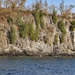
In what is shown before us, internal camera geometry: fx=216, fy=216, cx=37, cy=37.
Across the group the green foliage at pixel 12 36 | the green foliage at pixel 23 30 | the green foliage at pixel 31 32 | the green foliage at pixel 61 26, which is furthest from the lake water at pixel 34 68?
the green foliage at pixel 61 26

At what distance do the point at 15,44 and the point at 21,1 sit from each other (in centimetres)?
2453

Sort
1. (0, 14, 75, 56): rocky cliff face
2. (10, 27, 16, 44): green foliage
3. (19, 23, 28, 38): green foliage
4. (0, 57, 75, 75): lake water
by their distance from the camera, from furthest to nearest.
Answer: (19, 23, 28, 38): green foliage, (10, 27, 16, 44): green foliage, (0, 14, 75, 56): rocky cliff face, (0, 57, 75, 75): lake water

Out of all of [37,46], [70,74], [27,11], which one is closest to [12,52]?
[37,46]

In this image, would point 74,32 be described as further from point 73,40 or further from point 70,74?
point 70,74

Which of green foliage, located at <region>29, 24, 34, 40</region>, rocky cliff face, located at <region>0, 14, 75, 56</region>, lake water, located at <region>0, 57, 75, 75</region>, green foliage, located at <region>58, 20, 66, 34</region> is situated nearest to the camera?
lake water, located at <region>0, 57, 75, 75</region>

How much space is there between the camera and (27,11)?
3044 inches

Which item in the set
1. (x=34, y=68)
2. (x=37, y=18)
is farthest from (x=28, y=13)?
(x=34, y=68)

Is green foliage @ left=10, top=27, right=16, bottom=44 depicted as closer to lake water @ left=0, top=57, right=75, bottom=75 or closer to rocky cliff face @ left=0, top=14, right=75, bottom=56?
rocky cliff face @ left=0, top=14, right=75, bottom=56

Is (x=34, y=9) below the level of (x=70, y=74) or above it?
above

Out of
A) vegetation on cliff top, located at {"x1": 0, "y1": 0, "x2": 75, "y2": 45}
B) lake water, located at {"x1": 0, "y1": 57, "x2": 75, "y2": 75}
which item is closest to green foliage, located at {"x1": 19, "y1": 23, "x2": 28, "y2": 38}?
vegetation on cliff top, located at {"x1": 0, "y1": 0, "x2": 75, "y2": 45}

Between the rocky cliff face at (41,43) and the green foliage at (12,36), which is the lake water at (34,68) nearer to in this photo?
the rocky cliff face at (41,43)

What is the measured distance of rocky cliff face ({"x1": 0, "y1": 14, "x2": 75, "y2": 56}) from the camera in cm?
6272

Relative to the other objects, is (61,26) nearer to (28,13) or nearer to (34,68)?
(28,13)

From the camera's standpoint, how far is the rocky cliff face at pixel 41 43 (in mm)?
62719
